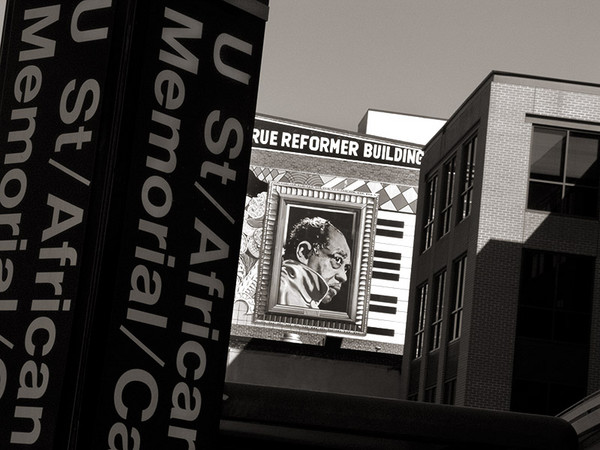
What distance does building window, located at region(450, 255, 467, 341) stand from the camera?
33.7 metres

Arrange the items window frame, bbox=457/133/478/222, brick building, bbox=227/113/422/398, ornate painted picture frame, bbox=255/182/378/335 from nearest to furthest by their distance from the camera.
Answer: window frame, bbox=457/133/478/222 → brick building, bbox=227/113/422/398 → ornate painted picture frame, bbox=255/182/378/335

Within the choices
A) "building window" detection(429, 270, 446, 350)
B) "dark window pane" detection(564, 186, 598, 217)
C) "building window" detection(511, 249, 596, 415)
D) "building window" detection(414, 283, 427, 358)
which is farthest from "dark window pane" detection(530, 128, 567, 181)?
"building window" detection(414, 283, 427, 358)

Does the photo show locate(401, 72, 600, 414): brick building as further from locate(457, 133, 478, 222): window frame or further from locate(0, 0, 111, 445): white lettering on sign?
locate(0, 0, 111, 445): white lettering on sign

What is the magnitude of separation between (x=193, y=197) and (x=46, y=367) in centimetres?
85

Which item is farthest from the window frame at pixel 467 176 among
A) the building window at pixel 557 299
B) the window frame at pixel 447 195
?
the building window at pixel 557 299

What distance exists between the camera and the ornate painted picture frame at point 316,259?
58.0 m

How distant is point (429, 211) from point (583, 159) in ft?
28.1

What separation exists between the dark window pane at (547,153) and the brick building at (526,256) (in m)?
0.03

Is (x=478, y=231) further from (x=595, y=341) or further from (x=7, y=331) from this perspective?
(x=7, y=331)

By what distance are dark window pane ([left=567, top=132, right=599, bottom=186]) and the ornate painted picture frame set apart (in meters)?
26.9

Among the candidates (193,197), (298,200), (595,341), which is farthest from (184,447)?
(298,200)

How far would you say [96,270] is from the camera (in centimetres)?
402

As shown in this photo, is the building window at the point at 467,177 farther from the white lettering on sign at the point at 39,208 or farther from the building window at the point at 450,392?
the white lettering on sign at the point at 39,208

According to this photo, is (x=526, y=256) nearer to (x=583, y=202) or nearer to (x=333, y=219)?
(x=583, y=202)
